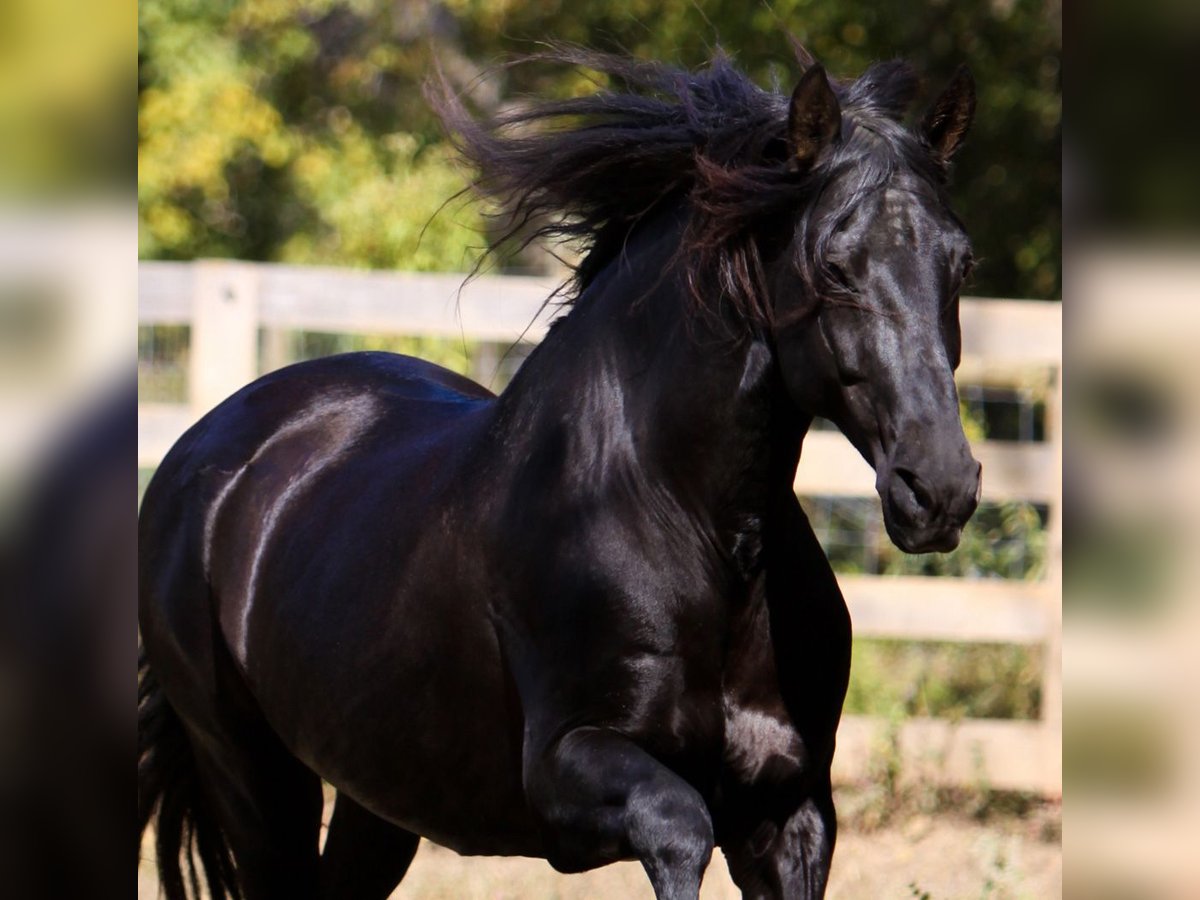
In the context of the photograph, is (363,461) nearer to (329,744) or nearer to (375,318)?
(329,744)

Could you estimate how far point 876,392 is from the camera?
2633 mm

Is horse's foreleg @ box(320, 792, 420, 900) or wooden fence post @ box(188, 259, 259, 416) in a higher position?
wooden fence post @ box(188, 259, 259, 416)

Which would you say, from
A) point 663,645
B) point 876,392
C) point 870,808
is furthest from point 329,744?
point 870,808

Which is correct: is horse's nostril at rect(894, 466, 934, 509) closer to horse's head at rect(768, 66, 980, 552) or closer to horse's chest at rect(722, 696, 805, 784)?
horse's head at rect(768, 66, 980, 552)

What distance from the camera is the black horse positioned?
2.71m

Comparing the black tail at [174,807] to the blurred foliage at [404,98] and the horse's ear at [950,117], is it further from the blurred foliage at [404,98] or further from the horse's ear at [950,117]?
the blurred foliage at [404,98]

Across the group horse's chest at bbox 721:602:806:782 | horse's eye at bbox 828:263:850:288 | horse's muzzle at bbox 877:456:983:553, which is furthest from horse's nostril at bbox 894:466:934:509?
horse's chest at bbox 721:602:806:782

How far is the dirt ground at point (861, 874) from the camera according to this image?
5176 mm

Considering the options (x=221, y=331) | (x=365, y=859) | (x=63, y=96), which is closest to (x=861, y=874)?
(x=365, y=859)

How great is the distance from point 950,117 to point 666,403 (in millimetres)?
782

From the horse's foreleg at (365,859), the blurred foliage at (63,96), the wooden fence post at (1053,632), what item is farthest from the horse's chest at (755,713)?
the wooden fence post at (1053,632)

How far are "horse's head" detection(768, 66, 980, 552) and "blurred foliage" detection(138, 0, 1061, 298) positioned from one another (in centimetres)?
566

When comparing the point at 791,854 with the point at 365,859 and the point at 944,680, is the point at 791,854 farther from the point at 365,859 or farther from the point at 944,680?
the point at 944,680

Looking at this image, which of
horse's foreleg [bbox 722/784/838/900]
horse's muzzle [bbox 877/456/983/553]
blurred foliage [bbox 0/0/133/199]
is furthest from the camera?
horse's foreleg [bbox 722/784/838/900]
